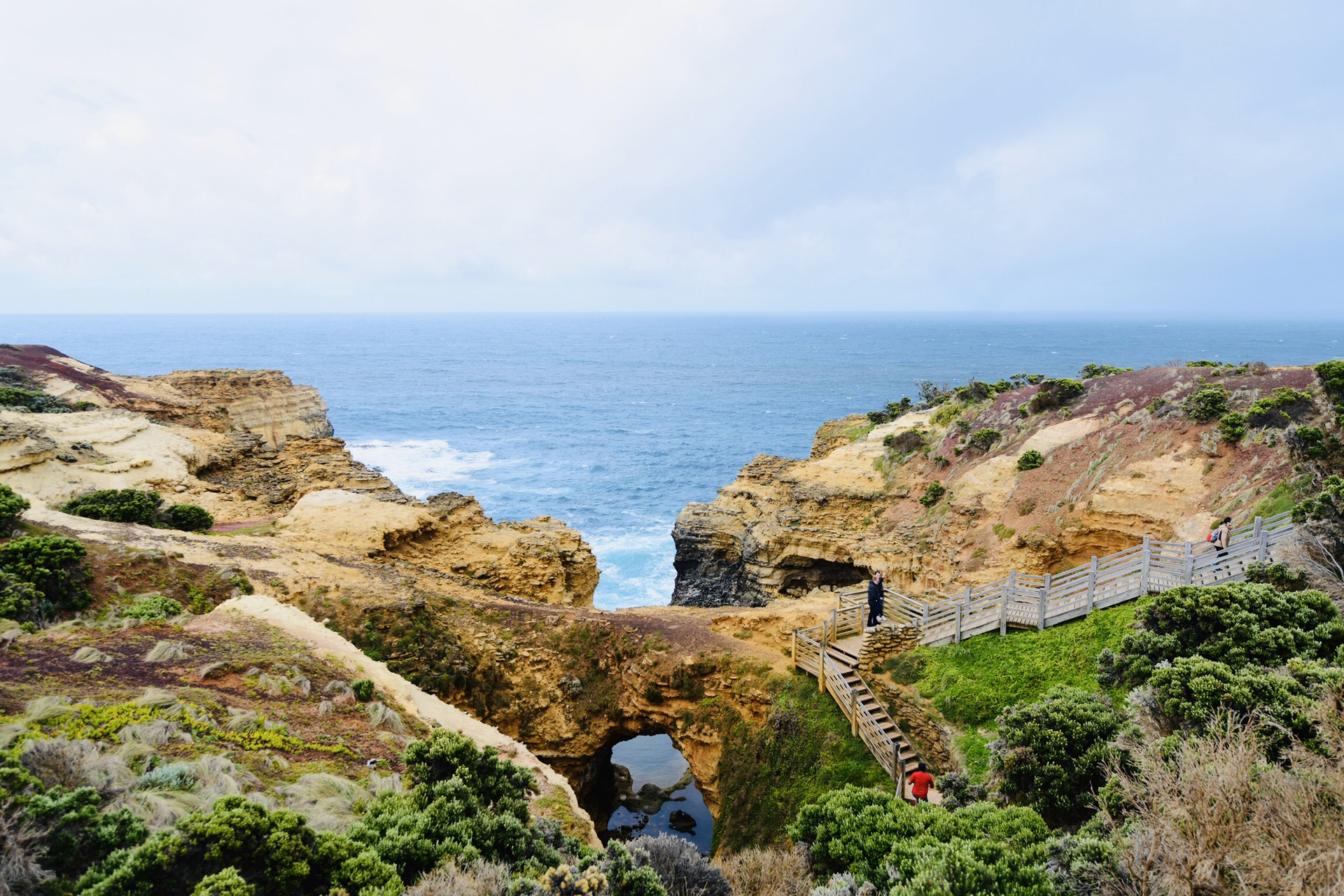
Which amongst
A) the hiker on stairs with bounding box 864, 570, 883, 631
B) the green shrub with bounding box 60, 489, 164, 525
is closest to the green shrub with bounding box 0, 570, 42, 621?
the green shrub with bounding box 60, 489, 164, 525

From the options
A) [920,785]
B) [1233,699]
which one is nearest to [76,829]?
[920,785]

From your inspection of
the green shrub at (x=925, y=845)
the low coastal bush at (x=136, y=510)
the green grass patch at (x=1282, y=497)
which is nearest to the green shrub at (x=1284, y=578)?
the green grass patch at (x=1282, y=497)

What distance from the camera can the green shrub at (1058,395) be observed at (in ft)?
120

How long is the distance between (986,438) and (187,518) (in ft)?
124

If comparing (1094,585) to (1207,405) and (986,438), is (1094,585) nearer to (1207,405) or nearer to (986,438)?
(1207,405)

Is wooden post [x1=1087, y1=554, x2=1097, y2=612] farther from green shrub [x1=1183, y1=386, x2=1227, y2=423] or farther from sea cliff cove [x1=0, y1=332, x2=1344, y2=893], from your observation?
green shrub [x1=1183, y1=386, x2=1227, y2=423]

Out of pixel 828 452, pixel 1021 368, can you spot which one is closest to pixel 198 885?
pixel 828 452

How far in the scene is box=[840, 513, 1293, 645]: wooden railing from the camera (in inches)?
688

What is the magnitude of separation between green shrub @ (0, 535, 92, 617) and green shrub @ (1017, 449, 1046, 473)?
35.2 meters

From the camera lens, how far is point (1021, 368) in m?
163

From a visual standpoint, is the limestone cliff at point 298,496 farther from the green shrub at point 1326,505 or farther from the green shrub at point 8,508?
the green shrub at point 1326,505

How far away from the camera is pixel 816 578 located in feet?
120

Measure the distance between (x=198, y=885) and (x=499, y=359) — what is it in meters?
198

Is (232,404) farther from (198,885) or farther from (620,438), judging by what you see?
(198,885)
